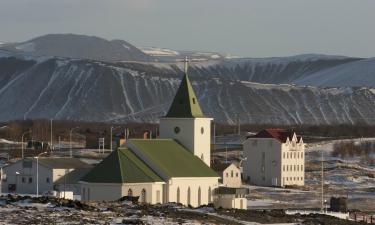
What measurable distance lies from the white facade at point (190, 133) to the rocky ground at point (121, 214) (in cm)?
1982

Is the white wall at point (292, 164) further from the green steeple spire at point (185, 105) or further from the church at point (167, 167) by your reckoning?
the church at point (167, 167)

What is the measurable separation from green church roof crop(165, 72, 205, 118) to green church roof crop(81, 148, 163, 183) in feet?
27.3

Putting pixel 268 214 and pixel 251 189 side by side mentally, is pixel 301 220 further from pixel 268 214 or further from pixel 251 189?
pixel 251 189

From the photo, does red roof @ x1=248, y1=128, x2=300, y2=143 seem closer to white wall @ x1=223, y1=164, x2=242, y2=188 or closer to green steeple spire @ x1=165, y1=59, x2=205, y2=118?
white wall @ x1=223, y1=164, x2=242, y2=188

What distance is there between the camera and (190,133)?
229 ft

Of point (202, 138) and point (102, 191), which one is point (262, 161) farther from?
point (102, 191)

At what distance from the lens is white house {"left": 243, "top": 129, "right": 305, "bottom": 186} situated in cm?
9888

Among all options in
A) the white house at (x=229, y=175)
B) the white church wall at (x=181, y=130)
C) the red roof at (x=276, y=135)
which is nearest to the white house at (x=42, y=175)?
the white church wall at (x=181, y=130)

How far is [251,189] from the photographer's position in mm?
86938

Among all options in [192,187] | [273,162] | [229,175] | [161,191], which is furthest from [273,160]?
[161,191]

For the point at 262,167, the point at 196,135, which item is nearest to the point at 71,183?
the point at 196,135

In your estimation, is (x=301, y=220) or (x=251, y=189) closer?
(x=301, y=220)

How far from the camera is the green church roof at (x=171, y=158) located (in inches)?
2506

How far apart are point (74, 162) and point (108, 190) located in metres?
19.4
